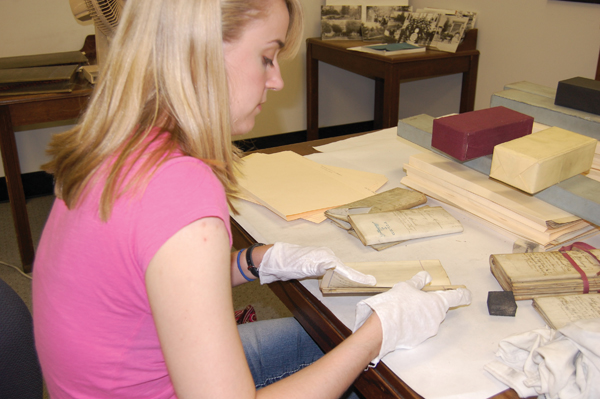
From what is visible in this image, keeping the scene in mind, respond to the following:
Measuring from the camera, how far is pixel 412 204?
99 cm

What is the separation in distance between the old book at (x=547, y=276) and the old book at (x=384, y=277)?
0.09 meters

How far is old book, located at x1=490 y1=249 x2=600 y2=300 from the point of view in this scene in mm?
706

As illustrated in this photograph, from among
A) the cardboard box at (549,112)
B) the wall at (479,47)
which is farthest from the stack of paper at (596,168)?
the wall at (479,47)

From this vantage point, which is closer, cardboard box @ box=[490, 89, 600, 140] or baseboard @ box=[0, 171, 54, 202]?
cardboard box @ box=[490, 89, 600, 140]

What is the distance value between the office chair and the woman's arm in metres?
0.30

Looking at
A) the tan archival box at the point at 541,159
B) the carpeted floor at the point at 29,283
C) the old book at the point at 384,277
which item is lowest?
the carpeted floor at the point at 29,283

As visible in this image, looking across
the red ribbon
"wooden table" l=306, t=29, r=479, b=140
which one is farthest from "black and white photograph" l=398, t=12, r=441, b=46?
the red ribbon

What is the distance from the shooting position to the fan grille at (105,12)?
5.22ft

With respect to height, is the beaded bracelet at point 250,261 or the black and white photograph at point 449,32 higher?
the black and white photograph at point 449,32

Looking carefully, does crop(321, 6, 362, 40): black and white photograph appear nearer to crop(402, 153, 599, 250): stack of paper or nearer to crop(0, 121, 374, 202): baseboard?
crop(0, 121, 374, 202): baseboard

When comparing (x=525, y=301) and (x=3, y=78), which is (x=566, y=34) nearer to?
(x=525, y=301)

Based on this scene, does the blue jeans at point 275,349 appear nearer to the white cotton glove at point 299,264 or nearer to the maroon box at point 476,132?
the white cotton glove at point 299,264

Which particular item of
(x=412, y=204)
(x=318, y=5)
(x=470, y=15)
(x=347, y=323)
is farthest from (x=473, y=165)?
(x=318, y=5)

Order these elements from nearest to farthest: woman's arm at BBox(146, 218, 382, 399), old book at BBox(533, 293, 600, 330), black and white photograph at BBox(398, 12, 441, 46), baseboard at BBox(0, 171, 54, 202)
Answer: woman's arm at BBox(146, 218, 382, 399) < old book at BBox(533, 293, 600, 330) < black and white photograph at BBox(398, 12, 441, 46) < baseboard at BBox(0, 171, 54, 202)
